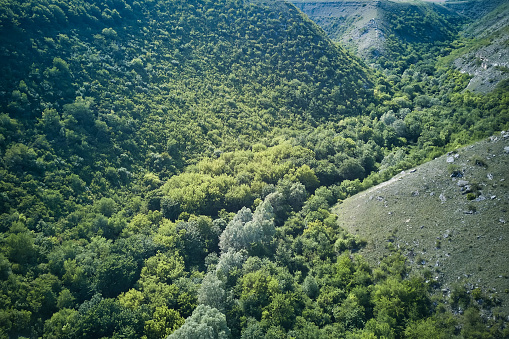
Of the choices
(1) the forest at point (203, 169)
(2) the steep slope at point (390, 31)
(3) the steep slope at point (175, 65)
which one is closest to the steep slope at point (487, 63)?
(1) the forest at point (203, 169)

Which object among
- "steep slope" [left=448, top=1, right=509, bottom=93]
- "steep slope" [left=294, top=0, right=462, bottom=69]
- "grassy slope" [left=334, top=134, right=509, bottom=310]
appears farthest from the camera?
"steep slope" [left=294, top=0, right=462, bottom=69]

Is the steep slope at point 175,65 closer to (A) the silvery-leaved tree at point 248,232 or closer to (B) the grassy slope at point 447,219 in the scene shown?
(A) the silvery-leaved tree at point 248,232

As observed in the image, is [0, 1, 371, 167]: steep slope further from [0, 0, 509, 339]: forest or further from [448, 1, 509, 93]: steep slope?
[448, 1, 509, 93]: steep slope

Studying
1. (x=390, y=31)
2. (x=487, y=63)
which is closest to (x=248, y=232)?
(x=487, y=63)

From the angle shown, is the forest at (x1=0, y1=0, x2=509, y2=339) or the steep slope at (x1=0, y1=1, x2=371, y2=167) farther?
the steep slope at (x1=0, y1=1, x2=371, y2=167)

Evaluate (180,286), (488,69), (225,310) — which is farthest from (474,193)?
(488,69)

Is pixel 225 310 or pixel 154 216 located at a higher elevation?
pixel 154 216

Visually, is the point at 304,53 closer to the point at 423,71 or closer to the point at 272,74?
the point at 272,74

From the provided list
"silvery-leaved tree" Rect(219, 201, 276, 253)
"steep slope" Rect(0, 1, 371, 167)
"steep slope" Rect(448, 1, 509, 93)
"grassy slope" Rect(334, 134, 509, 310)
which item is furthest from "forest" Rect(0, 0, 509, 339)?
"steep slope" Rect(448, 1, 509, 93)
